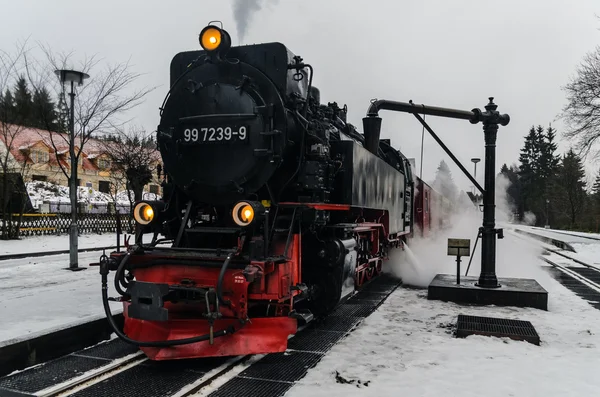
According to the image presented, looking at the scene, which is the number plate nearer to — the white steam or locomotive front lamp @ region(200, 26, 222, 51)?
locomotive front lamp @ region(200, 26, 222, 51)

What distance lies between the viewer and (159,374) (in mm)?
4578

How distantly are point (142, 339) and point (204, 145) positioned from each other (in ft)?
7.13

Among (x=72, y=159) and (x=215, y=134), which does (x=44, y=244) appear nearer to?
(x=72, y=159)

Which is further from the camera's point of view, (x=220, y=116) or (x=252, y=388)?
(x=220, y=116)

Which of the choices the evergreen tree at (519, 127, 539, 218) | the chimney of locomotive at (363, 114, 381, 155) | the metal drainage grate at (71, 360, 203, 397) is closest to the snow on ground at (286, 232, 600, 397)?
the metal drainage grate at (71, 360, 203, 397)

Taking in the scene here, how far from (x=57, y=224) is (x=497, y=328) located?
70.6 ft

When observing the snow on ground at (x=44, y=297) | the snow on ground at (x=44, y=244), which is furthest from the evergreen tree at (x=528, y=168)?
the snow on ground at (x=44, y=297)

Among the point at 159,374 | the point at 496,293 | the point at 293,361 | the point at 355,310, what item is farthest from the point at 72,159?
the point at 496,293

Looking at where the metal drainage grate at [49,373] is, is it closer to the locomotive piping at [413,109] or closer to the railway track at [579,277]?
the locomotive piping at [413,109]

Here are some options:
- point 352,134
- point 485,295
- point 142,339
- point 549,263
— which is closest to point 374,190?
point 352,134

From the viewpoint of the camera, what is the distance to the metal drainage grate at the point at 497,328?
5.67 m

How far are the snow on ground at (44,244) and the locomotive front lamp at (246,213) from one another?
13391 millimetres

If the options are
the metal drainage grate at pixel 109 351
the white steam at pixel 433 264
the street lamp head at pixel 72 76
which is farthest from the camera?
the street lamp head at pixel 72 76

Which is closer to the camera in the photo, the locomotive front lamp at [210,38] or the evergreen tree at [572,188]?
the locomotive front lamp at [210,38]
